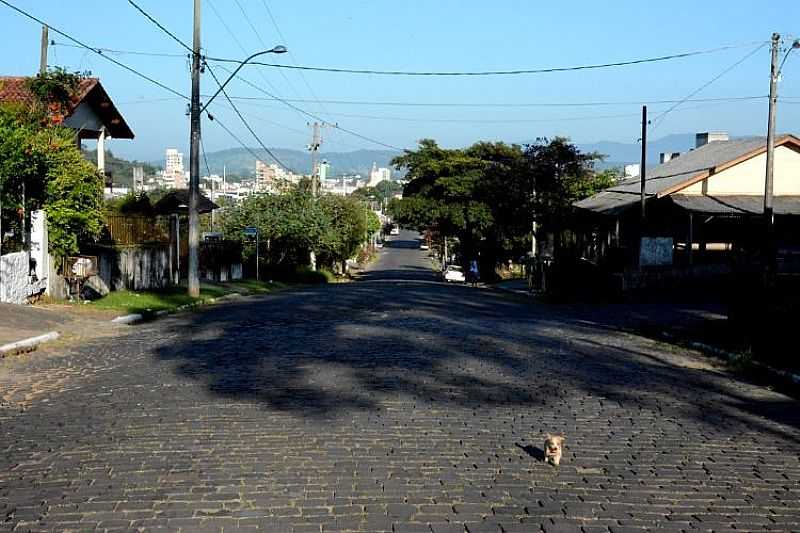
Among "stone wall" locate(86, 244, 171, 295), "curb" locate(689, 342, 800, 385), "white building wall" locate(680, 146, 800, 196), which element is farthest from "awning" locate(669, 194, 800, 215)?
"curb" locate(689, 342, 800, 385)

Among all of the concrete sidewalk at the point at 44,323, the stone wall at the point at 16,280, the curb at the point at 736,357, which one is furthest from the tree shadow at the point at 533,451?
the stone wall at the point at 16,280

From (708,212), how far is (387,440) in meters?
31.6

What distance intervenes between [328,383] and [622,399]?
3478 mm

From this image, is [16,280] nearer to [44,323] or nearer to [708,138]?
[44,323]

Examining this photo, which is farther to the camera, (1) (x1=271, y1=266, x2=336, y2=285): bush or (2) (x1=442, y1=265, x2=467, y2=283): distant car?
(2) (x1=442, y1=265, x2=467, y2=283): distant car

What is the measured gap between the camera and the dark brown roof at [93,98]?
27.9 meters

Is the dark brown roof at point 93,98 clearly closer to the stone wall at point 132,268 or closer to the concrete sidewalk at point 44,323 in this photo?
the stone wall at point 132,268

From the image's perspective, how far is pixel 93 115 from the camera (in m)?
33.8

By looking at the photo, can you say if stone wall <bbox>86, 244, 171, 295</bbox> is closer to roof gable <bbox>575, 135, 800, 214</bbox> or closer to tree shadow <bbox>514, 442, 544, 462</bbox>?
roof gable <bbox>575, 135, 800, 214</bbox>

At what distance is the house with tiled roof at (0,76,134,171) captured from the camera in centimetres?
2984

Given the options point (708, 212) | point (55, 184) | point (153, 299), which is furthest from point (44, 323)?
point (708, 212)

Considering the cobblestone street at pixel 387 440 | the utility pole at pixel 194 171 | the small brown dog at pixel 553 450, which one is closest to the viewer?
the cobblestone street at pixel 387 440

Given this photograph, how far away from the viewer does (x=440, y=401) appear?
1009cm

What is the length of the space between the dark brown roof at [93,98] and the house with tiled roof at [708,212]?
19806 mm
